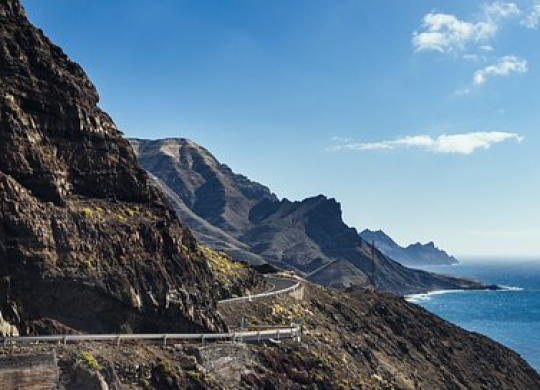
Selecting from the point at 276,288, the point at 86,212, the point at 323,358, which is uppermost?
the point at 86,212

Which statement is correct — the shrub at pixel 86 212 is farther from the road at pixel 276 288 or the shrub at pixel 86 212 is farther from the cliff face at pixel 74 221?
the road at pixel 276 288

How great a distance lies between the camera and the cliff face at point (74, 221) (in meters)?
33.2

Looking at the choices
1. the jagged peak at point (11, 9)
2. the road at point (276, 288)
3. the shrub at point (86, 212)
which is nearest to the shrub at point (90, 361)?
the shrub at point (86, 212)

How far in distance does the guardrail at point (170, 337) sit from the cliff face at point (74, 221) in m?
1.15

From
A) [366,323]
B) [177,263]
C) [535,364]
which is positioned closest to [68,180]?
[177,263]

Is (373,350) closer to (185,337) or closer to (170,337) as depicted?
(185,337)

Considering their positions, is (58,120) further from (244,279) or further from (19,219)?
(244,279)

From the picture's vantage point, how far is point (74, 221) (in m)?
36.6

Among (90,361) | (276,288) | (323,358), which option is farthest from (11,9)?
(276,288)

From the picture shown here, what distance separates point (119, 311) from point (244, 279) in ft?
103

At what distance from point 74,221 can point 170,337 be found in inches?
364

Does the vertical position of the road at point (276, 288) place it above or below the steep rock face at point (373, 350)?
above

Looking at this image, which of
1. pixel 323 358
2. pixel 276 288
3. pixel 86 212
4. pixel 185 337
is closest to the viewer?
pixel 86 212

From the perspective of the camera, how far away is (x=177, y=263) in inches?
1633
